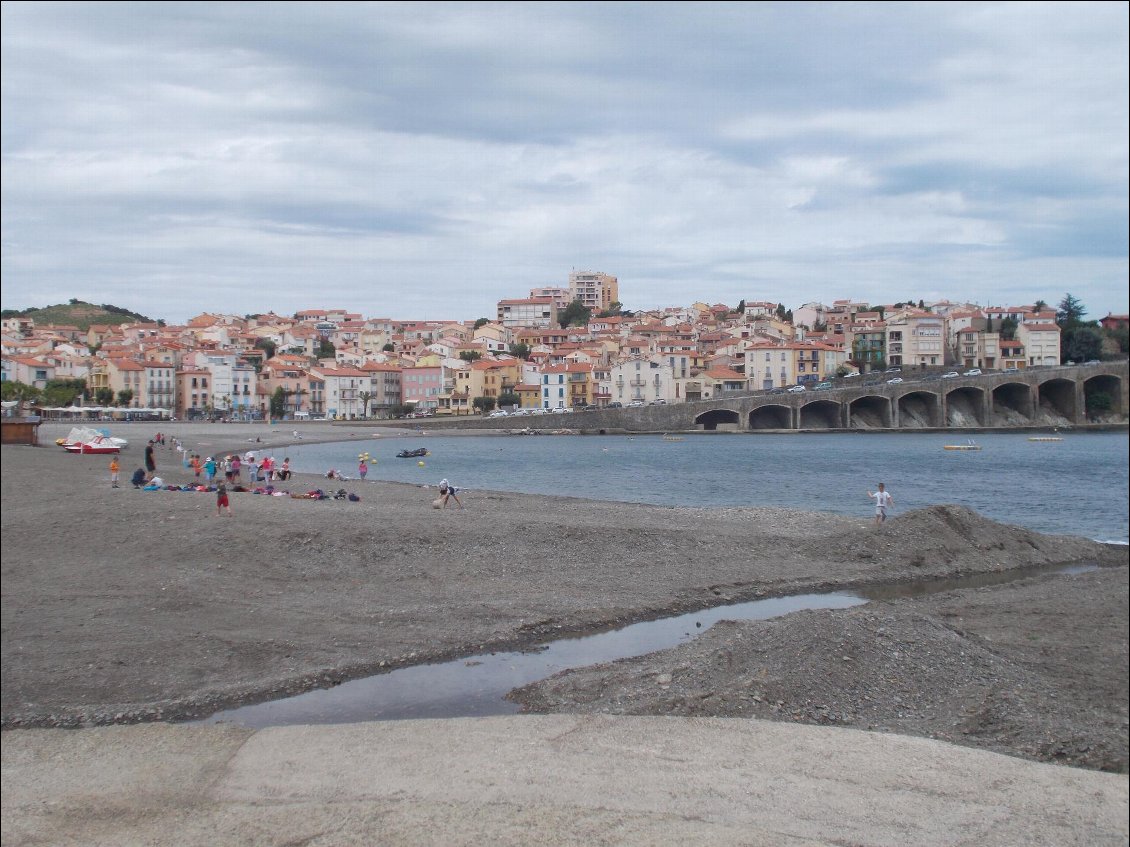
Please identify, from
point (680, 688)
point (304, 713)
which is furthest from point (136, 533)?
point (680, 688)

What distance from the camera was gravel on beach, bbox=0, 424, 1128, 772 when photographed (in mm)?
7742

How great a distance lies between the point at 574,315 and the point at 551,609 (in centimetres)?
8863

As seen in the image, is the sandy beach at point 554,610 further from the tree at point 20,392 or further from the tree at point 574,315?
the tree at point 574,315

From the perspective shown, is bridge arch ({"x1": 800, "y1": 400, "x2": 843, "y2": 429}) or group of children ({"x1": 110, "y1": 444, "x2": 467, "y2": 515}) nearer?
bridge arch ({"x1": 800, "y1": 400, "x2": 843, "y2": 429})

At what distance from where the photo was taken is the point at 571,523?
13.7 meters

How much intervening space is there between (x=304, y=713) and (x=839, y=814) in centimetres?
452

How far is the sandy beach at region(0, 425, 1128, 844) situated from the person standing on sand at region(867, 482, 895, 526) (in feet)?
0.56

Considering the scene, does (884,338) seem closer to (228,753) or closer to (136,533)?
(228,753)

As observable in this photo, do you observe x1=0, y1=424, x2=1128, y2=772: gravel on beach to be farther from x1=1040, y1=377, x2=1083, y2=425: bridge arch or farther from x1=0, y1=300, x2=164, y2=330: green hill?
x1=0, y1=300, x2=164, y2=330: green hill

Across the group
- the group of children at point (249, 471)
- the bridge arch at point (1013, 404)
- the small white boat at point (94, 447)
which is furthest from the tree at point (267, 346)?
the bridge arch at point (1013, 404)

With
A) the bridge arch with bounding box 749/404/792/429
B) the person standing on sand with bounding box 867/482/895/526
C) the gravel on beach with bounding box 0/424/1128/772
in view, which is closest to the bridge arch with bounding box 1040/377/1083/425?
the gravel on beach with bounding box 0/424/1128/772

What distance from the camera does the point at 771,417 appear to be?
11.7 m

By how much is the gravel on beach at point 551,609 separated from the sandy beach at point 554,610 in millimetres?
29

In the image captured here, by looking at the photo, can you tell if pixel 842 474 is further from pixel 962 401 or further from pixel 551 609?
pixel 551 609
